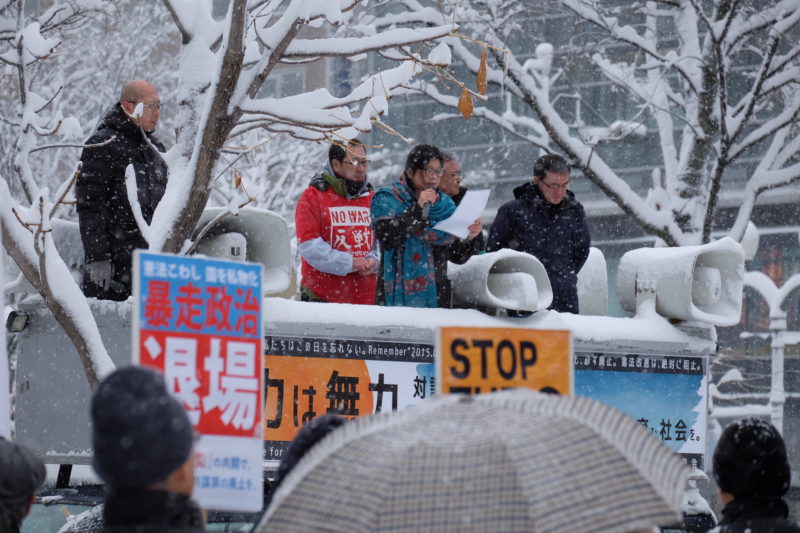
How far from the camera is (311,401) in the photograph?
6715 millimetres

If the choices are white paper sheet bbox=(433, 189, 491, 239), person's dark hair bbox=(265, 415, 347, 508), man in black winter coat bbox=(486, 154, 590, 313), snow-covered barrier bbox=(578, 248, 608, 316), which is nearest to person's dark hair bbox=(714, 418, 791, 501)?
person's dark hair bbox=(265, 415, 347, 508)

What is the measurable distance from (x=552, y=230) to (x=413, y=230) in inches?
44.6

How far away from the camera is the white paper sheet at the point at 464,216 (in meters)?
7.14

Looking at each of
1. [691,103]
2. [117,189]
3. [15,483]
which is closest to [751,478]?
[15,483]

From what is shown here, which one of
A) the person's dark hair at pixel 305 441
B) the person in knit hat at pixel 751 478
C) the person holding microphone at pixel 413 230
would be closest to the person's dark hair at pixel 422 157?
the person holding microphone at pixel 413 230

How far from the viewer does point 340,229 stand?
7.41 meters

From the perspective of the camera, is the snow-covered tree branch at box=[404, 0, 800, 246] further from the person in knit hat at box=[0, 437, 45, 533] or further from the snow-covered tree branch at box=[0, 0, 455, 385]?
the person in knit hat at box=[0, 437, 45, 533]

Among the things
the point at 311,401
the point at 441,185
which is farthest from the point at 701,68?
the point at 311,401

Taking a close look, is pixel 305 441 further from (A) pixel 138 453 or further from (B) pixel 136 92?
(B) pixel 136 92

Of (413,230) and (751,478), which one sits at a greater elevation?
(413,230)

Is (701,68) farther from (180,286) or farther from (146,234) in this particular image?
(180,286)

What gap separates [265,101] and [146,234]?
3.04 ft

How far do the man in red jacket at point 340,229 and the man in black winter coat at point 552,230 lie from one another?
37.4 inches

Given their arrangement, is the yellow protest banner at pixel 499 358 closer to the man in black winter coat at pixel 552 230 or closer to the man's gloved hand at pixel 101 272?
the man's gloved hand at pixel 101 272
